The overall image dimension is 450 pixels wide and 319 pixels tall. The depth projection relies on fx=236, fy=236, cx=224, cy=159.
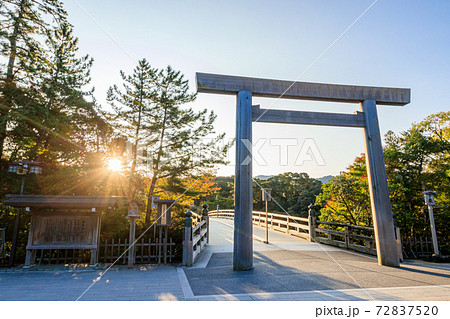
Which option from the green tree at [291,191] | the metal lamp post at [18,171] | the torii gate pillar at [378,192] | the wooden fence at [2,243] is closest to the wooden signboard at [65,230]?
the metal lamp post at [18,171]

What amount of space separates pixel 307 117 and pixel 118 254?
649 cm

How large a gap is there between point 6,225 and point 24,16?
8276mm

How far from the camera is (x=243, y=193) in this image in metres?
5.45

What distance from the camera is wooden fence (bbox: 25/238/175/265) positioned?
6.82 metres

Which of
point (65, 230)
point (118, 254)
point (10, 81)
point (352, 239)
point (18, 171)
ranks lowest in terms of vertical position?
point (118, 254)

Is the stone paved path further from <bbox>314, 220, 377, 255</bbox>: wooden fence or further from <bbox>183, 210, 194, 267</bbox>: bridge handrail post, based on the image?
<bbox>314, 220, 377, 255</bbox>: wooden fence

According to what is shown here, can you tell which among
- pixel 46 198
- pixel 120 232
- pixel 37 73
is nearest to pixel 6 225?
pixel 46 198

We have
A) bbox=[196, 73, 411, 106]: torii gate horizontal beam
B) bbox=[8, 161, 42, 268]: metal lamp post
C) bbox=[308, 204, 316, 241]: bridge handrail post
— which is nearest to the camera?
bbox=[196, 73, 411, 106]: torii gate horizontal beam

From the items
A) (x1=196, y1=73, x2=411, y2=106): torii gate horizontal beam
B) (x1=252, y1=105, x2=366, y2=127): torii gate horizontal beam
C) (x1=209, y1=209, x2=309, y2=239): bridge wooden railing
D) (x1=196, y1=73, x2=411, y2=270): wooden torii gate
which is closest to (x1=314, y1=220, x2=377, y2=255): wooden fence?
(x1=209, y1=209, x2=309, y2=239): bridge wooden railing

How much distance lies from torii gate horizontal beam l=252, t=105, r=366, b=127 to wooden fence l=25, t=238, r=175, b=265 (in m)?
4.48

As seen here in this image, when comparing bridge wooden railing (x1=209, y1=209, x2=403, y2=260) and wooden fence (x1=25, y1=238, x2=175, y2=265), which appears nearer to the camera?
wooden fence (x1=25, y1=238, x2=175, y2=265)

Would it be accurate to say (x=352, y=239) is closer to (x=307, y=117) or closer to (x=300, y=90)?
(x=307, y=117)

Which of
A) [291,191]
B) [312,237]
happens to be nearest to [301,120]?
[312,237]

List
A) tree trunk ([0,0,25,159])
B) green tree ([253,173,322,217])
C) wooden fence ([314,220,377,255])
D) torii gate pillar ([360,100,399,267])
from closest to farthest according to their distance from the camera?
torii gate pillar ([360,100,399,267]) < wooden fence ([314,220,377,255]) < tree trunk ([0,0,25,159]) < green tree ([253,173,322,217])
